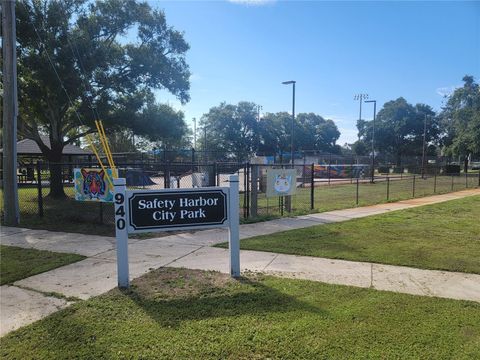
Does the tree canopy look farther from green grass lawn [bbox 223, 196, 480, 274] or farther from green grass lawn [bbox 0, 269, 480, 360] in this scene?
green grass lawn [bbox 0, 269, 480, 360]

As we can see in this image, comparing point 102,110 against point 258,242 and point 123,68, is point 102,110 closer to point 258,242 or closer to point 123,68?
point 123,68

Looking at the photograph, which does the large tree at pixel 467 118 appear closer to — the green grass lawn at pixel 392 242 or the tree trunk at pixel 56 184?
the green grass lawn at pixel 392 242

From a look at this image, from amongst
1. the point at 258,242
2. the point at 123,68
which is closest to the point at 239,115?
the point at 123,68

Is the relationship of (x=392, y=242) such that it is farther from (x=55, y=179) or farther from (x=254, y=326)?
(x=55, y=179)

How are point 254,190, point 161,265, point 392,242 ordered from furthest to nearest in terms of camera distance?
point 254,190, point 392,242, point 161,265

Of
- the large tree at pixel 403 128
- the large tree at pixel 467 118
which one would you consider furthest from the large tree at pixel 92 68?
the large tree at pixel 403 128

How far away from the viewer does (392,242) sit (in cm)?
789

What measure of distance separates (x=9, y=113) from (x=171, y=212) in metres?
7.60

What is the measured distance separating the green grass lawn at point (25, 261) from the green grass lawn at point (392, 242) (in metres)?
2.88

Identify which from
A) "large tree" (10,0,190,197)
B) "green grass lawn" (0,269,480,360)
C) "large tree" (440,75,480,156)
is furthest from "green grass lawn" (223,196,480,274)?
"large tree" (440,75,480,156)

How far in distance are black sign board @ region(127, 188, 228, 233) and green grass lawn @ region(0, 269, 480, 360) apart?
83 cm

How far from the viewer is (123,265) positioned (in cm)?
509

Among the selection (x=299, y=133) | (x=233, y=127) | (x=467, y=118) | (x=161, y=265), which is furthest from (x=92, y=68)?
(x=299, y=133)

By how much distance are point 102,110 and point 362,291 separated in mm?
12495
